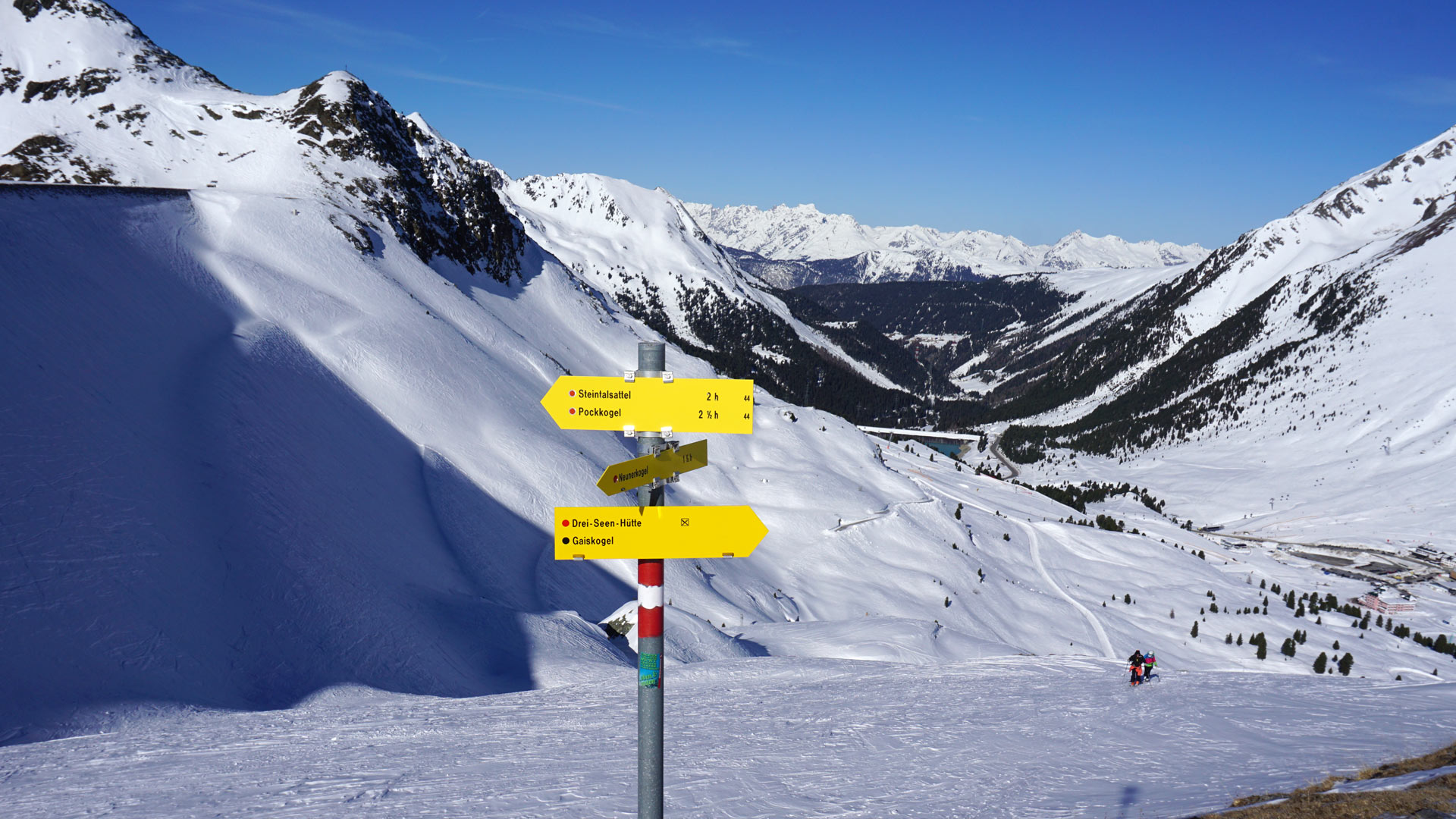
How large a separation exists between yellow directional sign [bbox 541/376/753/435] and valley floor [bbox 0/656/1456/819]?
26.5 feet

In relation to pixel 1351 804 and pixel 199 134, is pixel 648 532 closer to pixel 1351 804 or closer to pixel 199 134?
pixel 1351 804

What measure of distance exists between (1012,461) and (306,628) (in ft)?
604

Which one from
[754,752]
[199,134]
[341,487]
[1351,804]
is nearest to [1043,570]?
[341,487]

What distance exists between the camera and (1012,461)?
188 m

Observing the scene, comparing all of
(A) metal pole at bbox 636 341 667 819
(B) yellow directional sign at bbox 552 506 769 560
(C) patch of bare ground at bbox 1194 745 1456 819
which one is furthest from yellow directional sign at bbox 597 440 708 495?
(C) patch of bare ground at bbox 1194 745 1456 819

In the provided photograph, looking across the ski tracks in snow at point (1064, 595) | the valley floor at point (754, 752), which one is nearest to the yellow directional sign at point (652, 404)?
the valley floor at point (754, 752)

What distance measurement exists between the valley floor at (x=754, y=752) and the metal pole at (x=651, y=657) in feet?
22.8

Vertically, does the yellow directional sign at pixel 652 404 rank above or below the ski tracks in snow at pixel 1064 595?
above

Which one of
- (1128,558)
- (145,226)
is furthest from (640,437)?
(1128,558)

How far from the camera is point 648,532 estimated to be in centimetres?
612

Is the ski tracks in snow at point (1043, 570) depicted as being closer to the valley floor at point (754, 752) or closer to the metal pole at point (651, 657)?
the valley floor at point (754, 752)

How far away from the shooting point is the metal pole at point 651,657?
5.78 m

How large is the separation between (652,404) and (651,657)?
6.51 feet

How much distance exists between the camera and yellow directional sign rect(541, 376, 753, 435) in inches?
250
